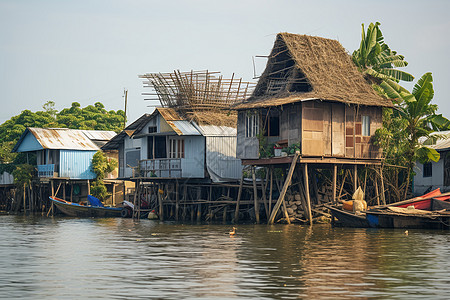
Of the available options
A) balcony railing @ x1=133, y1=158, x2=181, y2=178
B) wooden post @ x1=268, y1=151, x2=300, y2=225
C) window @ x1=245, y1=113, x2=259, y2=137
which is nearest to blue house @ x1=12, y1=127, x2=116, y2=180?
balcony railing @ x1=133, y1=158, x2=181, y2=178

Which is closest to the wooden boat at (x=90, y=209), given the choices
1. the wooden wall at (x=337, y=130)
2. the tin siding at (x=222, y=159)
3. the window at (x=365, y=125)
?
the tin siding at (x=222, y=159)

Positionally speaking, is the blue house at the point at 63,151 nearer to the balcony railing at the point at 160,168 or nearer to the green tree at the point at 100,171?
the green tree at the point at 100,171

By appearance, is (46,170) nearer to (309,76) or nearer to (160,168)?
(160,168)

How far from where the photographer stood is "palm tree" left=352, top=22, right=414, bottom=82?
1442 inches

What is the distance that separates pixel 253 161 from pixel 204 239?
8.81 m

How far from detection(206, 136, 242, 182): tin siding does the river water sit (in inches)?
437

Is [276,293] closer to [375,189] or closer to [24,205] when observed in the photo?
[375,189]

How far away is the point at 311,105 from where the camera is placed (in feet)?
103

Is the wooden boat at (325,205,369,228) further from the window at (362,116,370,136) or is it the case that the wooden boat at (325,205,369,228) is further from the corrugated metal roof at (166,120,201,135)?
the corrugated metal roof at (166,120,201,135)

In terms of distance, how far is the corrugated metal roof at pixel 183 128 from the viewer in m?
38.8

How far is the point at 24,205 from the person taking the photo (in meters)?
49.9

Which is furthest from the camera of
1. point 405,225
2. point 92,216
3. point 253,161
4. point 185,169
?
point 92,216

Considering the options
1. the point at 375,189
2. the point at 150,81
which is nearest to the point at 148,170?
the point at 150,81

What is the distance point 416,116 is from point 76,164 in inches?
964
